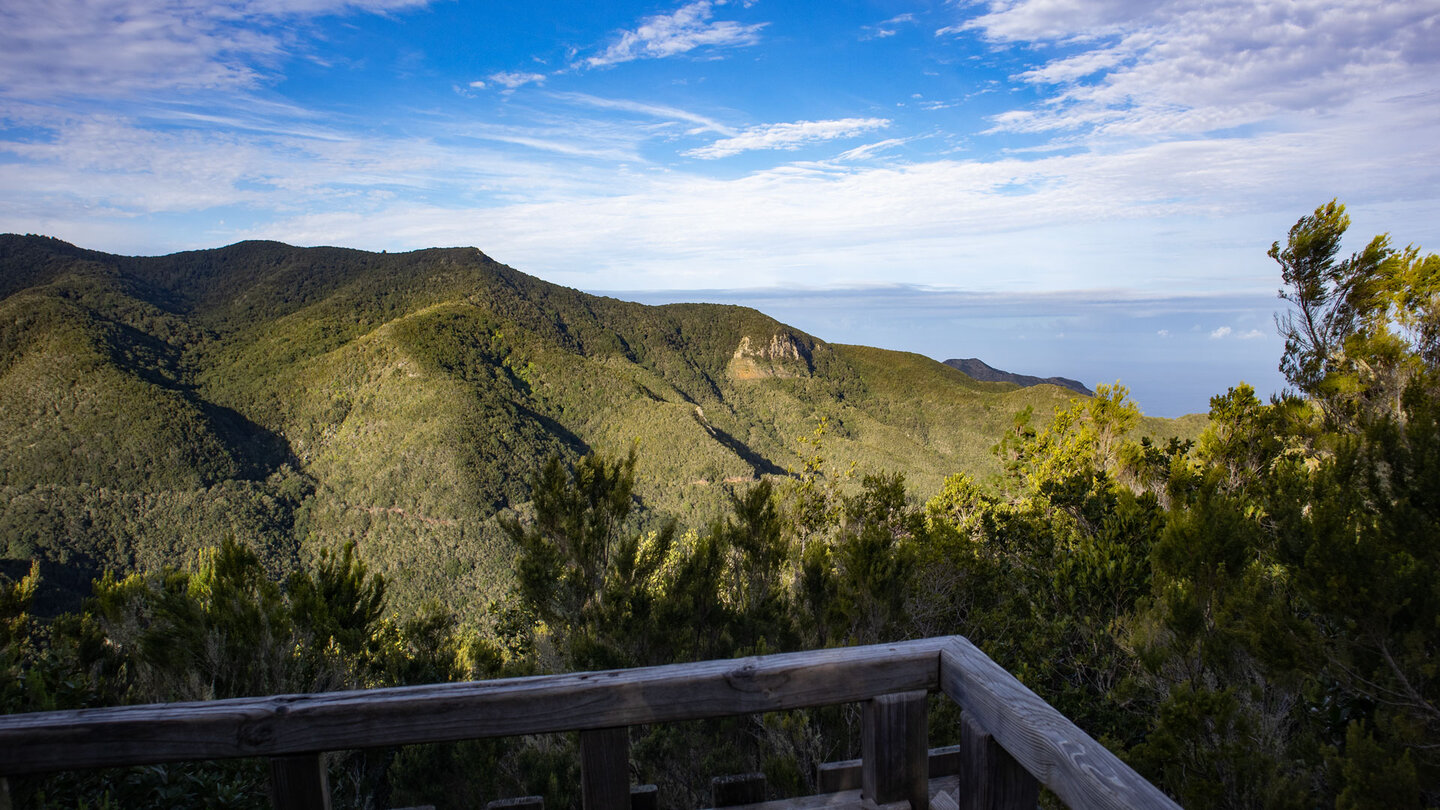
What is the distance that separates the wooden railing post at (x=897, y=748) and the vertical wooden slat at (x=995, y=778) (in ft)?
0.37

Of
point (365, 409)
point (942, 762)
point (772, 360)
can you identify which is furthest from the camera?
point (772, 360)

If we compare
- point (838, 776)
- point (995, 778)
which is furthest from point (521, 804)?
point (995, 778)

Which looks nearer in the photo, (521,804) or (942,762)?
(521,804)

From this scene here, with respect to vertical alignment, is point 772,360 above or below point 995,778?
below

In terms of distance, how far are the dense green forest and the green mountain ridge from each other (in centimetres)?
2801

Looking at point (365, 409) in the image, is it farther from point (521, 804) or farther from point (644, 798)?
point (644, 798)

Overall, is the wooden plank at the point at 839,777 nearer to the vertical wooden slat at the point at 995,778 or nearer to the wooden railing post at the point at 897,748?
the wooden railing post at the point at 897,748

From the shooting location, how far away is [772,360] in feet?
327

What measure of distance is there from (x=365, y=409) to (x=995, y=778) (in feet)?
224

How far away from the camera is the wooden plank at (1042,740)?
926mm

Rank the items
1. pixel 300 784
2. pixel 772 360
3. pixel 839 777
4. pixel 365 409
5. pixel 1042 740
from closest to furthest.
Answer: pixel 1042 740 → pixel 300 784 → pixel 839 777 → pixel 365 409 → pixel 772 360

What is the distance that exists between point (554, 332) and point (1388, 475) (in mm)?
98163

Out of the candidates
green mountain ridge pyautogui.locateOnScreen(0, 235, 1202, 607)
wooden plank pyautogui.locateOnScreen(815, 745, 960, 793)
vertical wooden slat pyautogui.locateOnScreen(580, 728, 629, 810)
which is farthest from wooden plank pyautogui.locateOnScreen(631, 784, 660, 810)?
green mountain ridge pyautogui.locateOnScreen(0, 235, 1202, 607)

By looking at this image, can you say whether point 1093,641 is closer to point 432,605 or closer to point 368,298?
point 432,605
